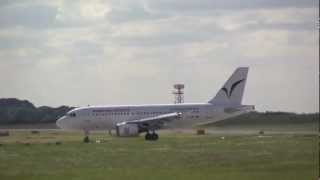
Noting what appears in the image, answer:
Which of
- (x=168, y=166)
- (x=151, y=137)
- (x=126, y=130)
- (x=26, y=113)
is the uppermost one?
(x=26, y=113)

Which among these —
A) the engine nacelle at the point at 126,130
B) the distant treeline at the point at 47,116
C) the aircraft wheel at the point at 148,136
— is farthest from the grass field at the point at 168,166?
the distant treeline at the point at 47,116

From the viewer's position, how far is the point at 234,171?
24.2 m

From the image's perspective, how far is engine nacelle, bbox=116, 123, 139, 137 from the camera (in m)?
61.7

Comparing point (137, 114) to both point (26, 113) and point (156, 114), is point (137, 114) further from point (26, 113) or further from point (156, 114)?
point (26, 113)

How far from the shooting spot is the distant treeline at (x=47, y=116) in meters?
106

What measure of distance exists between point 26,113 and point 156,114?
7619 cm

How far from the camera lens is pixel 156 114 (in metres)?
64.7

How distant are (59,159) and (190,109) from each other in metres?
33.1

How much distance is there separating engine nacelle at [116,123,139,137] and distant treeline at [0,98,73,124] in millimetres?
55809

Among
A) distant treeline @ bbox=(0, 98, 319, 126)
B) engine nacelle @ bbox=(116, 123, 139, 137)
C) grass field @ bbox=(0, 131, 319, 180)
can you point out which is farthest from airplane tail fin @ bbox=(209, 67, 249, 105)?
grass field @ bbox=(0, 131, 319, 180)

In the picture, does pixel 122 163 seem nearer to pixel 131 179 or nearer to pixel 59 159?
pixel 59 159

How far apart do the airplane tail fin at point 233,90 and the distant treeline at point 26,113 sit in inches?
2121

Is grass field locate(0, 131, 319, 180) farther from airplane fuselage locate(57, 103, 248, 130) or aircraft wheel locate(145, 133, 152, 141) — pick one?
airplane fuselage locate(57, 103, 248, 130)

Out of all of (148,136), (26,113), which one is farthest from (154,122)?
(26,113)
